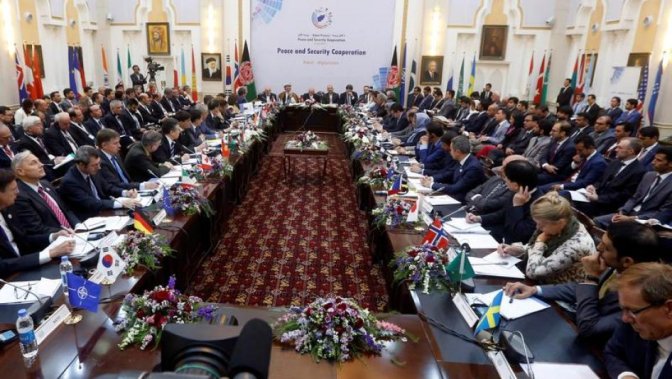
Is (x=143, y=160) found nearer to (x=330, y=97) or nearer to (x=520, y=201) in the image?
(x=520, y=201)

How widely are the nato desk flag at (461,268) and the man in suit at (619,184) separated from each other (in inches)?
124

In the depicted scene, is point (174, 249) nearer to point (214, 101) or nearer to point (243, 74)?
point (214, 101)

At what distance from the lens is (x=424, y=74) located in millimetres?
13727

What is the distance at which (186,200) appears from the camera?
3.62 metres

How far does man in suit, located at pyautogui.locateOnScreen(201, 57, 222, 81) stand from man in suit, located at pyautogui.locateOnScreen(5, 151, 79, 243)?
11.2 m

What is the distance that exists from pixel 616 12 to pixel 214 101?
9.19 m

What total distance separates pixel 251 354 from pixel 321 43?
45.6 feet

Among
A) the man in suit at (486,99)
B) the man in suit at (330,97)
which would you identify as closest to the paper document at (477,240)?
the man in suit at (486,99)

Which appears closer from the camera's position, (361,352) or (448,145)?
(361,352)

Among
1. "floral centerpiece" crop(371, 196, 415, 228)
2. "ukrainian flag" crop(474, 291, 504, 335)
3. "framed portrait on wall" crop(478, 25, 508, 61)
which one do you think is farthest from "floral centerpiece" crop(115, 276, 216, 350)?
"framed portrait on wall" crop(478, 25, 508, 61)

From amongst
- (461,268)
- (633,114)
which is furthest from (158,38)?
(461,268)

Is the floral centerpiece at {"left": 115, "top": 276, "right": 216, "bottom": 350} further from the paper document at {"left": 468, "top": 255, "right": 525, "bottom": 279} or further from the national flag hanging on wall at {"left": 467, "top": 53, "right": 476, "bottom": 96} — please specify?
the national flag hanging on wall at {"left": 467, "top": 53, "right": 476, "bottom": 96}

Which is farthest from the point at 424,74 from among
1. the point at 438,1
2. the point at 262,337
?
the point at 262,337

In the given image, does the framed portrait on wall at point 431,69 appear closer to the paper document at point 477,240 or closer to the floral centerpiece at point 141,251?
the paper document at point 477,240
